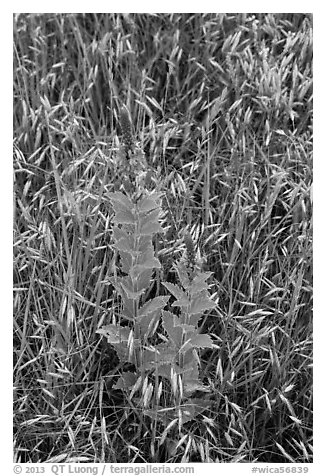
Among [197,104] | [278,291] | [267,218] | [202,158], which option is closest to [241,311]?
[278,291]

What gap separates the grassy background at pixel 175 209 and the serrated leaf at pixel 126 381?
77 millimetres

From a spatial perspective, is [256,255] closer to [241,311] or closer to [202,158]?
[241,311]

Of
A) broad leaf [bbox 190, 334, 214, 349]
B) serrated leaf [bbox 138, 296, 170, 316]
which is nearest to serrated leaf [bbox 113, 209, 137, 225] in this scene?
serrated leaf [bbox 138, 296, 170, 316]

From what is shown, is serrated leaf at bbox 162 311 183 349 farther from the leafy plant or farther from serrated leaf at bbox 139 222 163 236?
serrated leaf at bbox 139 222 163 236

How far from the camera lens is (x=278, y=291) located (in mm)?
2406

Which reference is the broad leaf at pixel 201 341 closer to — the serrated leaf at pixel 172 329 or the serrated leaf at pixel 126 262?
the serrated leaf at pixel 172 329

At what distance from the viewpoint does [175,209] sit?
8.11ft

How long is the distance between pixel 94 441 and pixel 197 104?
133 centimetres

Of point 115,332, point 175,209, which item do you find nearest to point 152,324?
point 115,332

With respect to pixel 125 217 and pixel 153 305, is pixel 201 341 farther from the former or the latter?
pixel 125 217

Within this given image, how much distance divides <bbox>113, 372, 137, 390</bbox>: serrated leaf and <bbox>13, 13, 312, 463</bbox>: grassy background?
0.25 ft

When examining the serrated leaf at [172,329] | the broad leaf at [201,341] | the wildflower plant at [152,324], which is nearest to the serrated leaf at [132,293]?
the wildflower plant at [152,324]

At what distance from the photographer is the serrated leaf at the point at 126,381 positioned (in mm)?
2248

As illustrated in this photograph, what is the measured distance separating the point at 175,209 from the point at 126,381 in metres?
0.63
